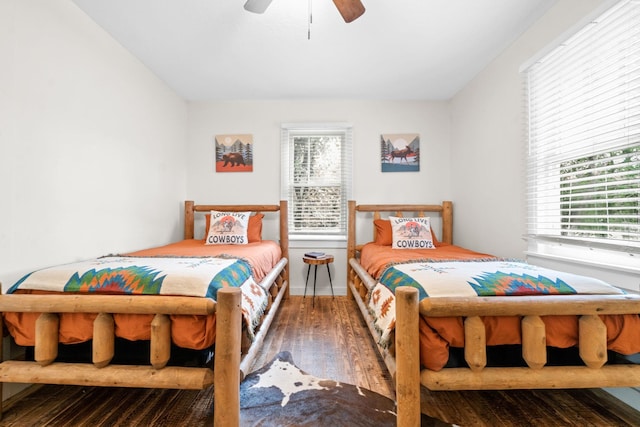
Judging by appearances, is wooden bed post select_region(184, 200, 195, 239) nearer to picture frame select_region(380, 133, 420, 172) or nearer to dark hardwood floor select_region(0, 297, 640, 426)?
dark hardwood floor select_region(0, 297, 640, 426)

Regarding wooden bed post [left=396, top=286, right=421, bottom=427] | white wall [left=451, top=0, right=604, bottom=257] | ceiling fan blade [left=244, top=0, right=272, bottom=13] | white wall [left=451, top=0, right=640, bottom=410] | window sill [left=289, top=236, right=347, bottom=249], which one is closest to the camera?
wooden bed post [left=396, top=286, right=421, bottom=427]

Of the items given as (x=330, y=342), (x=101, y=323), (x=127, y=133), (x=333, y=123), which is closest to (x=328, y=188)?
(x=333, y=123)

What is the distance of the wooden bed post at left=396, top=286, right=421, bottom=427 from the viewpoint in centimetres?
110

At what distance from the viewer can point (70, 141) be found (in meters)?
1.81

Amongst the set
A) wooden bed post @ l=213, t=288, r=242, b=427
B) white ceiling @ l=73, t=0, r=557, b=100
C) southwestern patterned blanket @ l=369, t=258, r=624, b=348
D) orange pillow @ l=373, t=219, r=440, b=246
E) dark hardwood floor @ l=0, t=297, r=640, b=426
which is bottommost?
dark hardwood floor @ l=0, t=297, r=640, b=426

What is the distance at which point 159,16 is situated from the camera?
1923 millimetres

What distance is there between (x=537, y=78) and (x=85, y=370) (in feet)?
10.3

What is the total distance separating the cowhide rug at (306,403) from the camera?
4.22 ft

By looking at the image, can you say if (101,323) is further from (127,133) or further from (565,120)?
(565,120)

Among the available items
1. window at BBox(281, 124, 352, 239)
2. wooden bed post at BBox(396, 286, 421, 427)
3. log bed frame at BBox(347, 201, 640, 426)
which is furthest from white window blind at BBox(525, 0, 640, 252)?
window at BBox(281, 124, 352, 239)

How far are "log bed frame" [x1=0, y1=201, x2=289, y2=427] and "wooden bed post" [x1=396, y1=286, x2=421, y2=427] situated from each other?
66 cm

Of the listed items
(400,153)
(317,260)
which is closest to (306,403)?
(317,260)

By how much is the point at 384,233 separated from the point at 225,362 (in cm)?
216

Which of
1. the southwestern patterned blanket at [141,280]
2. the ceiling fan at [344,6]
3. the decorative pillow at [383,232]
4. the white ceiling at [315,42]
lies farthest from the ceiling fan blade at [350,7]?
the decorative pillow at [383,232]
